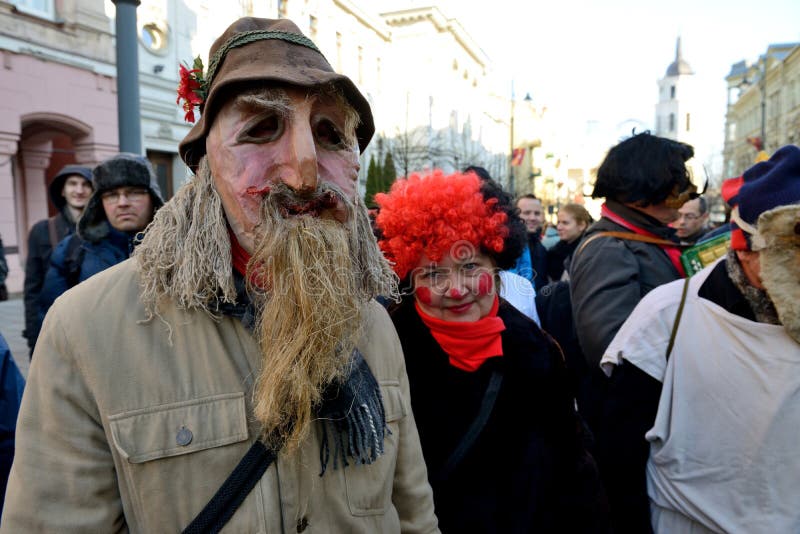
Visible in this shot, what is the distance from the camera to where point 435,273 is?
2377mm

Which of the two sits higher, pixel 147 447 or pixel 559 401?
pixel 147 447

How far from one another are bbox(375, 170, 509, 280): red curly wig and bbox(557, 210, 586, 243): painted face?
12.4 feet

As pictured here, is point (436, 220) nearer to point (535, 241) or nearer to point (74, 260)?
point (74, 260)

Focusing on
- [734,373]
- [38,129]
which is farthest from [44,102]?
[734,373]

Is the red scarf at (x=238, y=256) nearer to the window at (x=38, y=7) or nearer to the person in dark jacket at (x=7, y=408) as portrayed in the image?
the person in dark jacket at (x=7, y=408)

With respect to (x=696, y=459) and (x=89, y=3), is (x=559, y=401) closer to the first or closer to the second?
(x=696, y=459)

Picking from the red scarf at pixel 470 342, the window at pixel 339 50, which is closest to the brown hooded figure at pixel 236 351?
the red scarf at pixel 470 342

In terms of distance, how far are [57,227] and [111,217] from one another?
1.37 m

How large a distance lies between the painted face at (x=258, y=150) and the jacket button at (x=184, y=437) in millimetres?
421

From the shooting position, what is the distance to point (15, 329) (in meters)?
8.30

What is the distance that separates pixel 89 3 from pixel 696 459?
13815 millimetres

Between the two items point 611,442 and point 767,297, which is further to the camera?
point 611,442

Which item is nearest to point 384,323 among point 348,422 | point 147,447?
point 348,422

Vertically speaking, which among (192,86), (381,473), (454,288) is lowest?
(381,473)
